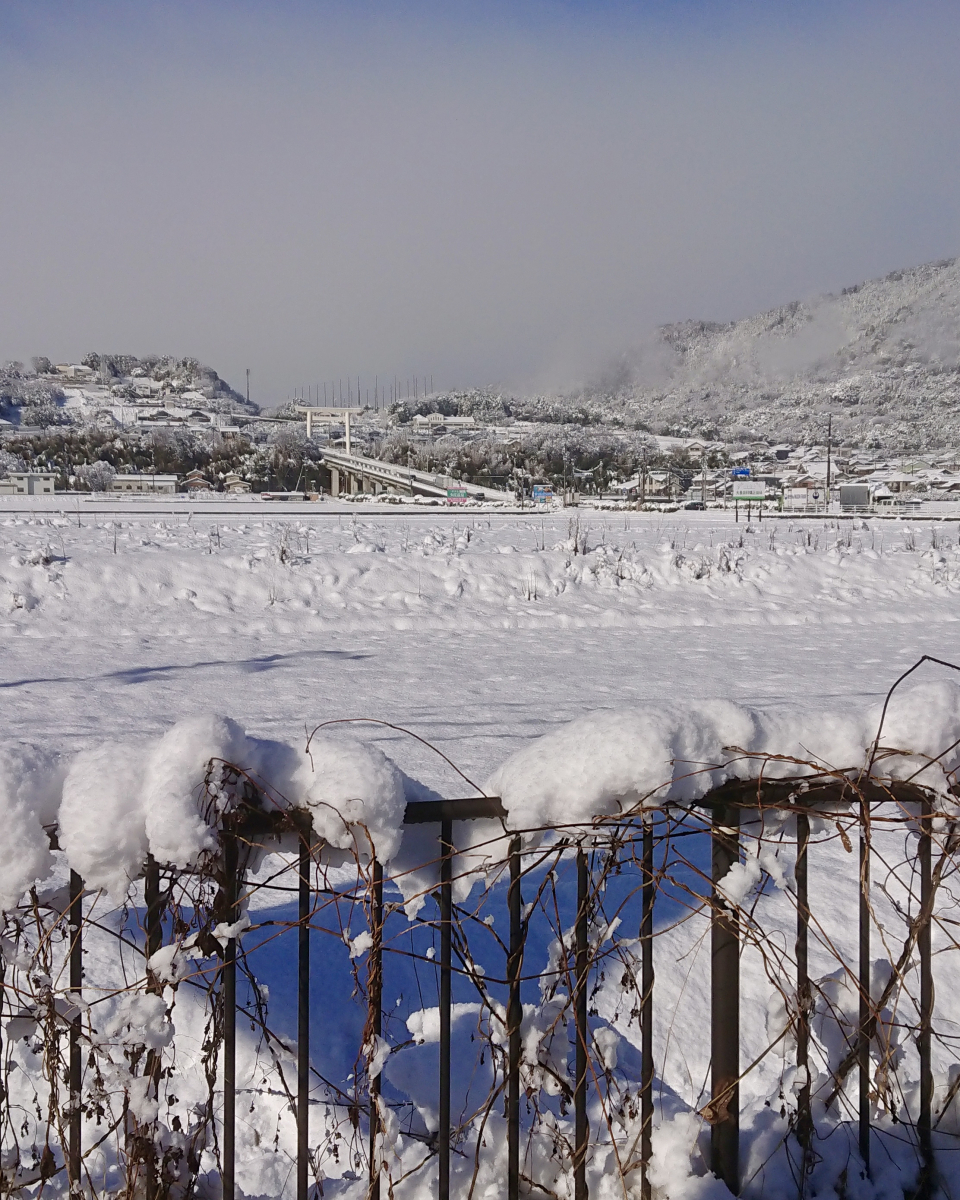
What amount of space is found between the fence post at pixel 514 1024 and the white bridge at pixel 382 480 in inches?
2350

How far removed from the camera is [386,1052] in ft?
5.36

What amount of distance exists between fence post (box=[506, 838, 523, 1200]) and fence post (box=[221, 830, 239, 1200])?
0.53 metres

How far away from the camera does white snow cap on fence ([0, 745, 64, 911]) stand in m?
1.54

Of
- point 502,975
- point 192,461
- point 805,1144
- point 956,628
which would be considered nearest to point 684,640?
point 956,628

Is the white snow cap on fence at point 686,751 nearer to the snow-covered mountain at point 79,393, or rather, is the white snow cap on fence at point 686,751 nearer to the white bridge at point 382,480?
the white bridge at point 382,480

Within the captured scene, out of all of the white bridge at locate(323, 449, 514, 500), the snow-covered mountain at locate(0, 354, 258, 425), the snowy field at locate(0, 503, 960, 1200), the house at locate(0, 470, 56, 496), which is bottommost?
the snowy field at locate(0, 503, 960, 1200)

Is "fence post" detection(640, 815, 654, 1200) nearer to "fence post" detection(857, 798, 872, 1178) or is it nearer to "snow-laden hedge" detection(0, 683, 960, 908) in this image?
"snow-laden hedge" detection(0, 683, 960, 908)

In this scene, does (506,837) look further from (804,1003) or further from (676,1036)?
(676,1036)

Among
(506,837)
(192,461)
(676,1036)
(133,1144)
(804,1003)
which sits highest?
(192,461)

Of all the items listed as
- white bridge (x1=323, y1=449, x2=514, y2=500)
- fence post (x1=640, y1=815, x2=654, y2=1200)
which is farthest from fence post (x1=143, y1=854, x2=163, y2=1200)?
white bridge (x1=323, y1=449, x2=514, y2=500)

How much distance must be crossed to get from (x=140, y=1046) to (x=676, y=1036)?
201cm

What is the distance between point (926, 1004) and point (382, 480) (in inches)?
2793

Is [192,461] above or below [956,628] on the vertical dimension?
above

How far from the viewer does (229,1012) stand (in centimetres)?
174
